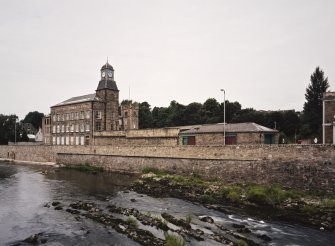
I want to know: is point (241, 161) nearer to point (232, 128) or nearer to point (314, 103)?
point (232, 128)

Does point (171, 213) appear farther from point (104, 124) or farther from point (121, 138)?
point (104, 124)

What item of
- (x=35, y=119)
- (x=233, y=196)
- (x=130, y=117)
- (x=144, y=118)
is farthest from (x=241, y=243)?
(x=35, y=119)

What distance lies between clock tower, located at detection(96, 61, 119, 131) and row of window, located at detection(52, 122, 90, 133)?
118 inches

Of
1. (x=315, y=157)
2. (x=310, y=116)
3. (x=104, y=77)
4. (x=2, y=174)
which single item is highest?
(x=104, y=77)

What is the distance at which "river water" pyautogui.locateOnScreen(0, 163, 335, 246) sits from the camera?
1667cm

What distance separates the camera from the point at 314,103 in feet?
203

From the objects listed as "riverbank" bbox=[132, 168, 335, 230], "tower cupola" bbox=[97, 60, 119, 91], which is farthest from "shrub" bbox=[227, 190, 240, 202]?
"tower cupola" bbox=[97, 60, 119, 91]

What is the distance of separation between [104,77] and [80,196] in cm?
3736

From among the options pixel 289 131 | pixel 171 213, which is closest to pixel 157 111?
pixel 289 131

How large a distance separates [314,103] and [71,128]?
4892 centimetres

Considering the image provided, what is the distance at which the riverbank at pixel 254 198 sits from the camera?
67.1 feet

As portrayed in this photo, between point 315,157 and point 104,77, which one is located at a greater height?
point 104,77

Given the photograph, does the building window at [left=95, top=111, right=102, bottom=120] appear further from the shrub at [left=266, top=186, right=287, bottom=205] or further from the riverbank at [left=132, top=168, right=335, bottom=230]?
the shrub at [left=266, top=186, right=287, bottom=205]

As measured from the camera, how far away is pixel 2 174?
43531mm
